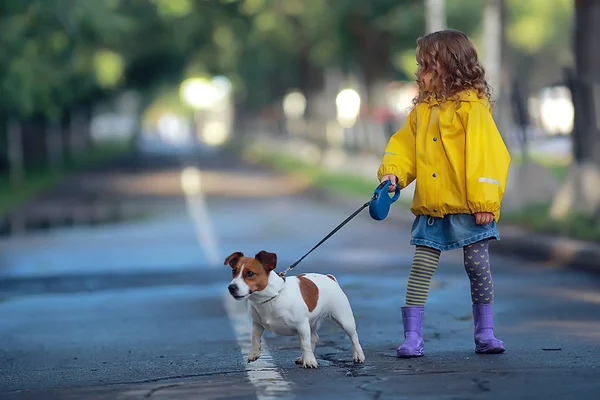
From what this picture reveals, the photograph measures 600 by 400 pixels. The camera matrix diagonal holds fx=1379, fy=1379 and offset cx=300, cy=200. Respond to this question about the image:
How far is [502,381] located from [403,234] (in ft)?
45.6

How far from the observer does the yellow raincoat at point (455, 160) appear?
7.54 meters

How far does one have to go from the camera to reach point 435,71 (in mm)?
7684

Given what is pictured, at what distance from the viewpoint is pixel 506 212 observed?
2102 cm

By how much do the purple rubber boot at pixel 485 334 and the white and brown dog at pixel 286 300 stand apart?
719 mm

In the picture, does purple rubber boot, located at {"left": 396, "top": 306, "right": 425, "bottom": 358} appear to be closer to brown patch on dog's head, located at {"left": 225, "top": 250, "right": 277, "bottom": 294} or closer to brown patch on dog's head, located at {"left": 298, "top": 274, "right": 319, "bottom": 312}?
brown patch on dog's head, located at {"left": 298, "top": 274, "right": 319, "bottom": 312}

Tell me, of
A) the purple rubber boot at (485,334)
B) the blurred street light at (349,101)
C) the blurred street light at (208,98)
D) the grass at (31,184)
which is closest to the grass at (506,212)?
the blurred street light at (349,101)

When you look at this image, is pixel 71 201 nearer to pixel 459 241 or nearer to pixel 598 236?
pixel 598 236

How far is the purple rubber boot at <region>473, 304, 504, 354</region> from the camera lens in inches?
307

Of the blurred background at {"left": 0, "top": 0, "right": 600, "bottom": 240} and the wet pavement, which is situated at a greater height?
the blurred background at {"left": 0, "top": 0, "right": 600, "bottom": 240}

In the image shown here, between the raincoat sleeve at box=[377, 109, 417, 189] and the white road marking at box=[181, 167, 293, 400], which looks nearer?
the white road marking at box=[181, 167, 293, 400]

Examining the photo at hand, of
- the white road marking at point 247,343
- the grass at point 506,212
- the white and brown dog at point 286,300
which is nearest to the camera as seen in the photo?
the white road marking at point 247,343

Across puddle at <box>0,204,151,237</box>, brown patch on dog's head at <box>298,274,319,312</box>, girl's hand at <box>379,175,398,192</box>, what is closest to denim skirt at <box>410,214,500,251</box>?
girl's hand at <box>379,175,398,192</box>

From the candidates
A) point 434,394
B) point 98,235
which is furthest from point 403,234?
point 434,394

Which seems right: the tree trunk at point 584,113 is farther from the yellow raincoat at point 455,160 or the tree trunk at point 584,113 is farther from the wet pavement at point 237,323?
the yellow raincoat at point 455,160
